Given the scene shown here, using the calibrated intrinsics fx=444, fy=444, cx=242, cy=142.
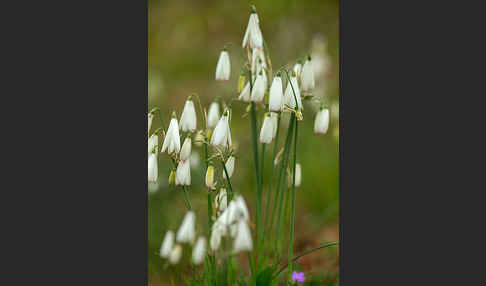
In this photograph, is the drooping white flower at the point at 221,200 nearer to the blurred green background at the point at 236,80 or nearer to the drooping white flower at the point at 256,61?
the drooping white flower at the point at 256,61

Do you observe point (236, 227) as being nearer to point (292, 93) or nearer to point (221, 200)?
point (221, 200)

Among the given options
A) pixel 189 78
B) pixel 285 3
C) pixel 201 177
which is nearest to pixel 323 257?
pixel 201 177

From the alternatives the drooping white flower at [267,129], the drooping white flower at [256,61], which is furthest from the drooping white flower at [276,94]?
the drooping white flower at [256,61]

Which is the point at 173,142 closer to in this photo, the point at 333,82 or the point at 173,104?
the point at 173,104

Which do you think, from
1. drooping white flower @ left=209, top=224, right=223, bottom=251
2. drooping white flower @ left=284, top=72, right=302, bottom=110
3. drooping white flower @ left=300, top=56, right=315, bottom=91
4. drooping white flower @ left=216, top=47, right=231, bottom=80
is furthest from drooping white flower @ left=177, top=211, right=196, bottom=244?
drooping white flower @ left=300, top=56, right=315, bottom=91

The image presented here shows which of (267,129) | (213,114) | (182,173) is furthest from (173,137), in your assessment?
(267,129)

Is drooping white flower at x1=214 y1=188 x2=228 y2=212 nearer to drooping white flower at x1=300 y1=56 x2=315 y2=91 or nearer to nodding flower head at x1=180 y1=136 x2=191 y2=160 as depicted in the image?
nodding flower head at x1=180 y1=136 x2=191 y2=160
